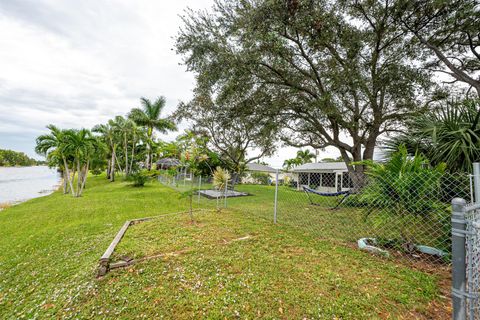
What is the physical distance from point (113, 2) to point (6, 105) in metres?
17.7

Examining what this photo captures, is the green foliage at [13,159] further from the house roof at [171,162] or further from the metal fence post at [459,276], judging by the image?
the metal fence post at [459,276]

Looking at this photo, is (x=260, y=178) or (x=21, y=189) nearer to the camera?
(x=21, y=189)

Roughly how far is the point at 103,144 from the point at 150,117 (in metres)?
11.0

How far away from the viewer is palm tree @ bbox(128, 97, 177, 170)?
22672mm

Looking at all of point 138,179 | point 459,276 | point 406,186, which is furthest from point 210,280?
point 138,179

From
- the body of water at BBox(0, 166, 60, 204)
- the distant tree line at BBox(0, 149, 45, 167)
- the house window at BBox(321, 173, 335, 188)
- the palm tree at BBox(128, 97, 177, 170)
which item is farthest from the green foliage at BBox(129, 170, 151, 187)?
the distant tree line at BBox(0, 149, 45, 167)

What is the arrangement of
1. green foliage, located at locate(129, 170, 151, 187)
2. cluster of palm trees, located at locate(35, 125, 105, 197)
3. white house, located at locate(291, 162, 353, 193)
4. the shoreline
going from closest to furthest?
1. cluster of palm trees, located at locate(35, 125, 105, 197)
2. the shoreline
3. green foliage, located at locate(129, 170, 151, 187)
4. white house, located at locate(291, 162, 353, 193)

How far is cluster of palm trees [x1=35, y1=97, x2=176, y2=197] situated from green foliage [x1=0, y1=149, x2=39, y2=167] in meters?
45.0

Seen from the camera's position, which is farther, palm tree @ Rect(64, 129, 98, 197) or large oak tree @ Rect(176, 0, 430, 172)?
palm tree @ Rect(64, 129, 98, 197)

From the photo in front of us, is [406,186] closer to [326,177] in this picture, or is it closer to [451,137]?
[451,137]

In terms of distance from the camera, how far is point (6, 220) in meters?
6.49

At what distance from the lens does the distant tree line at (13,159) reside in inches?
1933

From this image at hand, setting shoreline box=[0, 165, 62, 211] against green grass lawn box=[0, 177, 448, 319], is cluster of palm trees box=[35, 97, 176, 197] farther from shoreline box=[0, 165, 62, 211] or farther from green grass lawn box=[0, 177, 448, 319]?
green grass lawn box=[0, 177, 448, 319]

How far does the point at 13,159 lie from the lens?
5447 centimetres
